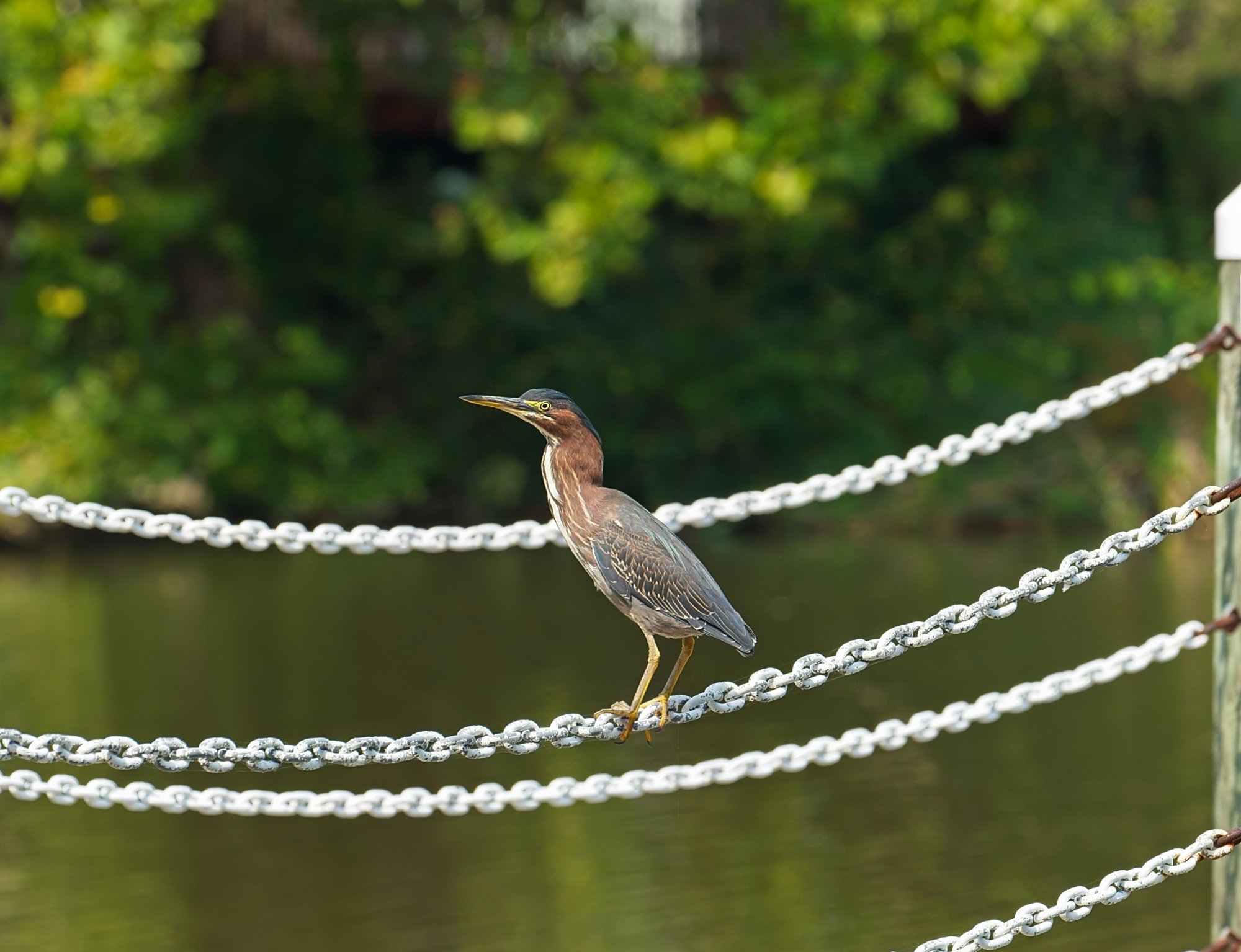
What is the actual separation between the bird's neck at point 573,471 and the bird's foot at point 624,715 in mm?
334

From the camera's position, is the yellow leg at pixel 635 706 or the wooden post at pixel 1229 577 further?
the wooden post at pixel 1229 577

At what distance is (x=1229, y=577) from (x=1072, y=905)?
69 cm

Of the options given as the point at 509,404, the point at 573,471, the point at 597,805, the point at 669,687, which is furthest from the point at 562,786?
the point at 597,805

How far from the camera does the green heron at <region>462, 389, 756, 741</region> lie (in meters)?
2.72

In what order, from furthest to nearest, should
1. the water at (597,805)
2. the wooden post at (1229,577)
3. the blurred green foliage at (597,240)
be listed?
the blurred green foliage at (597,240) → the water at (597,805) → the wooden post at (1229,577)

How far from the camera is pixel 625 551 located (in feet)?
8.95

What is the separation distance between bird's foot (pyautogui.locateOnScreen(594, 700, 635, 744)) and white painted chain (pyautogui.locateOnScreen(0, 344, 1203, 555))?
0.44 metres

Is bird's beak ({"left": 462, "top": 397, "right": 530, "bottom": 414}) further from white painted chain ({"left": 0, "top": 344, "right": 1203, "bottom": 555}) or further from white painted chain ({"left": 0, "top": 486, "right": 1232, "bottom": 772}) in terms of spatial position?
white painted chain ({"left": 0, "top": 486, "right": 1232, "bottom": 772})

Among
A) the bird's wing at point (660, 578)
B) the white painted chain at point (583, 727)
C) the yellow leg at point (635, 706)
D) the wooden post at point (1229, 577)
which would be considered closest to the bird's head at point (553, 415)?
the bird's wing at point (660, 578)

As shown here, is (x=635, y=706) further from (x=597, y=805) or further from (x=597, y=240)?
(x=597, y=240)

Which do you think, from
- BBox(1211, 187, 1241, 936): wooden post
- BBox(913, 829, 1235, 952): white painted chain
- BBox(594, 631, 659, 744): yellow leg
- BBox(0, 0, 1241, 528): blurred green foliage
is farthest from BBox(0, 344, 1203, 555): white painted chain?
BBox(0, 0, 1241, 528): blurred green foliage

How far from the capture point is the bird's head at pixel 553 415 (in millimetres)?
2764

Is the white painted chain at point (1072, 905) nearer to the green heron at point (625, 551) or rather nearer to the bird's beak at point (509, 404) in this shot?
the green heron at point (625, 551)

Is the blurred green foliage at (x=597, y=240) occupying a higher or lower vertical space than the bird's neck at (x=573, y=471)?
higher
